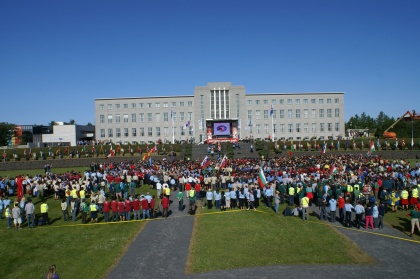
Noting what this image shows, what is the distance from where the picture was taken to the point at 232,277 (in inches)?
567

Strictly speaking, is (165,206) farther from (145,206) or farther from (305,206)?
(305,206)

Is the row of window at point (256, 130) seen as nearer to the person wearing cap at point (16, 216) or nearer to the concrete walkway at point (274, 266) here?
the person wearing cap at point (16, 216)

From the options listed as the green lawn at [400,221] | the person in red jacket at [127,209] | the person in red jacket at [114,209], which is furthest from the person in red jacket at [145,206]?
the green lawn at [400,221]

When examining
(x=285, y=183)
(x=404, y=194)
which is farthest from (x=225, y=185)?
(x=404, y=194)

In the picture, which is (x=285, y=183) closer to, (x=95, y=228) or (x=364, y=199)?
(x=364, y=199)

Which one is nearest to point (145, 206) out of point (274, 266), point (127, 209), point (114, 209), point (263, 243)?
point (127, 209)

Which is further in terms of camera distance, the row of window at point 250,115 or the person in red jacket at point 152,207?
the row of window at point 250,115

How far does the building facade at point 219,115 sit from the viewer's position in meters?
81.8

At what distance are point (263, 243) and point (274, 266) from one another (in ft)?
9.08

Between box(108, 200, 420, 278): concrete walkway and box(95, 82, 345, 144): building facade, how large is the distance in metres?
62.6

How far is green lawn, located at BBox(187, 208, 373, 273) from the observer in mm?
15956

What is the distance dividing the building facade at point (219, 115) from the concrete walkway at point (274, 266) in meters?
62.6

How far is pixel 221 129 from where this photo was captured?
8075cm

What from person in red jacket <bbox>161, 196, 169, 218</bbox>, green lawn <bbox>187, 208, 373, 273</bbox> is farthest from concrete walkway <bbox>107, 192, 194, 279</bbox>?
green lawn <bbox>187, 208, 373, 273</bbox>
